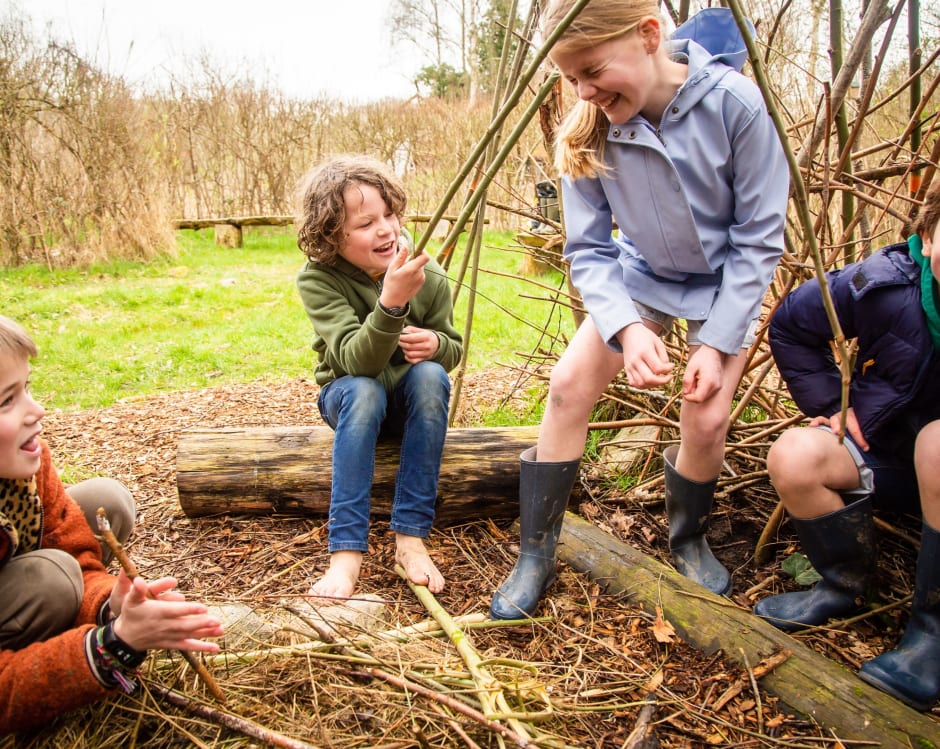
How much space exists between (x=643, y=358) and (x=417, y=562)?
851mm

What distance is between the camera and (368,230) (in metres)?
2.09

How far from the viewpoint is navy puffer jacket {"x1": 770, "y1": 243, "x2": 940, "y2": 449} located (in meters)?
1.53

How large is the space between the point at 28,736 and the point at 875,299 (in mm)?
1898

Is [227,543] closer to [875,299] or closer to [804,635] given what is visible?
[804,635]

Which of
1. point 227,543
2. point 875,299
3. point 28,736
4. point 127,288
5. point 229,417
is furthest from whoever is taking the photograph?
point 127,288

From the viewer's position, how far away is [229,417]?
3385 millimetres

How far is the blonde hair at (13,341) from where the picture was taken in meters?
1.21

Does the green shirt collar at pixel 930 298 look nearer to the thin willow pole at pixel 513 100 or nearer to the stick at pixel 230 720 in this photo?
the thin willow pole at pixel 513 100

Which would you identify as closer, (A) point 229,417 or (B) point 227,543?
(B) point 227,543

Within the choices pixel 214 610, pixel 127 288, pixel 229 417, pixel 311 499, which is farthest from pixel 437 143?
pixel 214 610

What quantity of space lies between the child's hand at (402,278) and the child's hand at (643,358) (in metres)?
Answer: 0.50

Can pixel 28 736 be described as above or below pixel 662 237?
below

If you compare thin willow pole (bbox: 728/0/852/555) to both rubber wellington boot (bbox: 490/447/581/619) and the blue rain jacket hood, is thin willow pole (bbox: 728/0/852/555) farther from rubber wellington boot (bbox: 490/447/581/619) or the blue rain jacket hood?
rubber wellington boot (bbox: 490/447/581/619)

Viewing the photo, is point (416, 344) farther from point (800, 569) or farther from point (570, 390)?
point (800, 569)
